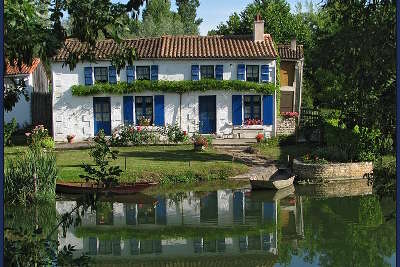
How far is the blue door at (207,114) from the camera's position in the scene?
32688 mm

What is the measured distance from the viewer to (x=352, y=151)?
2659cm

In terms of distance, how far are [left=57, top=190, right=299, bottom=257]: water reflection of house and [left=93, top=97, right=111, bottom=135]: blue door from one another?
10709mm

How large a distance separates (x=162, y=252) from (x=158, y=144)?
16.2 meters

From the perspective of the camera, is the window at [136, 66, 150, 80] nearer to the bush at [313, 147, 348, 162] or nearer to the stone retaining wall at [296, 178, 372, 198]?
the bush at [313, 147, 348, 162]

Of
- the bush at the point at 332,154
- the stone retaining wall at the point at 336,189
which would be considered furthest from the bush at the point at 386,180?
the bush at the point at 332,154

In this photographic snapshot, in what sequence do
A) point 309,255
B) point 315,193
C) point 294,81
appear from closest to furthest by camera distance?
1. point 309,255
2. point 315,193
3. point 294,81

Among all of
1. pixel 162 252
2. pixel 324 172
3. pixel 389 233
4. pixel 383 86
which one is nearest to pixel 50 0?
pixel 383 86

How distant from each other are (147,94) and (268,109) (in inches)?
265

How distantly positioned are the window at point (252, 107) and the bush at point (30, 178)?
14.6 m

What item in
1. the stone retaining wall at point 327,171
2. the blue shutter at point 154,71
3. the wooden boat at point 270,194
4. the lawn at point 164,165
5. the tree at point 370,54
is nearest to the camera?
the tree at point 370,54

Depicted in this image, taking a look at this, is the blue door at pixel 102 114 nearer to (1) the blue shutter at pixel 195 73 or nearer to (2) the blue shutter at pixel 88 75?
(2) the blue shutter at pixel 88 75

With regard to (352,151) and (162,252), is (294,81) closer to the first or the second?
(352,151)

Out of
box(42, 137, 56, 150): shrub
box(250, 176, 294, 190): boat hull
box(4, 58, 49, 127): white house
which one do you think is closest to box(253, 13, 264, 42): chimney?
box(250, 176, 294, 190): boat hull

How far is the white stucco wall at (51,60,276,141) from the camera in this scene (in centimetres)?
3241
